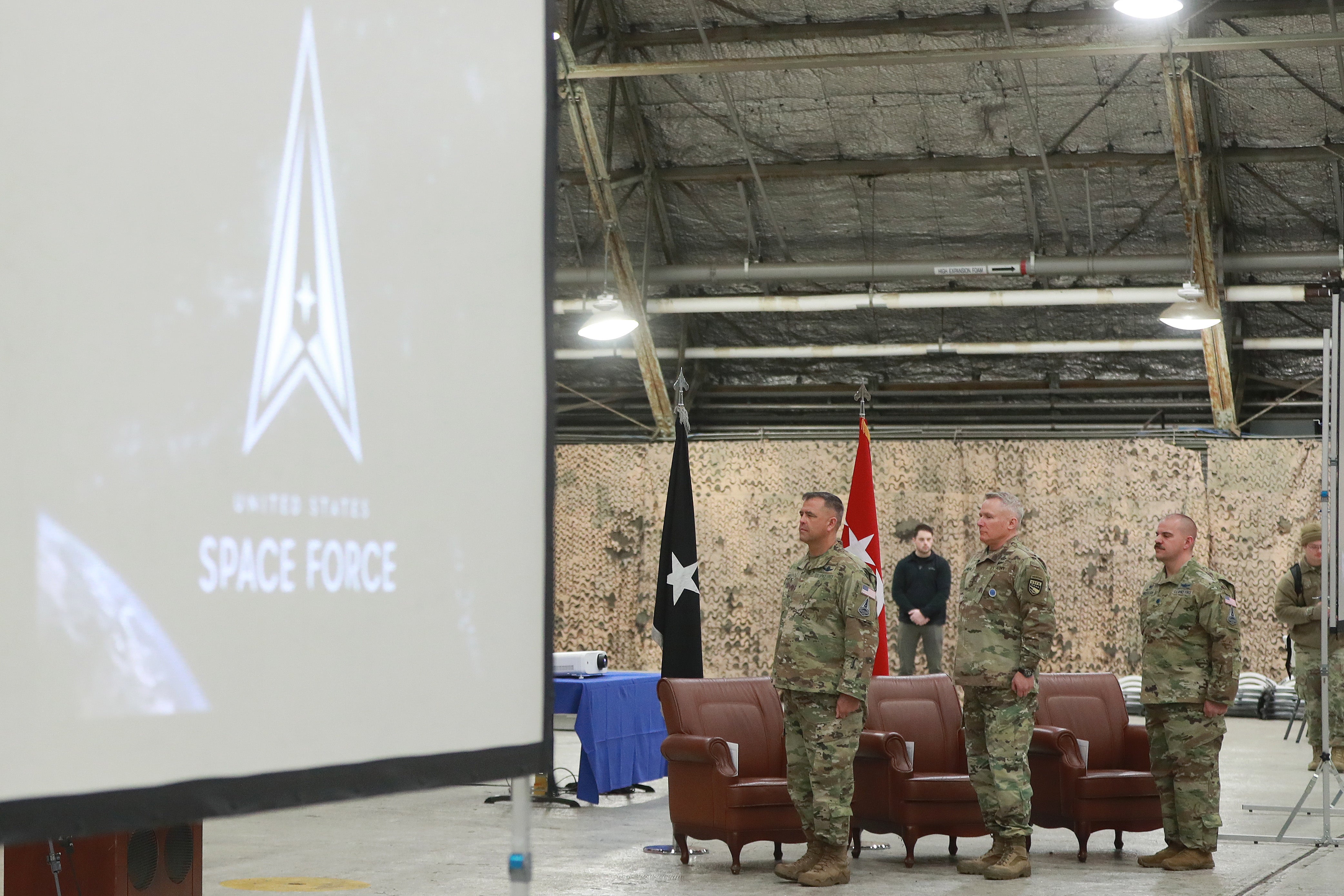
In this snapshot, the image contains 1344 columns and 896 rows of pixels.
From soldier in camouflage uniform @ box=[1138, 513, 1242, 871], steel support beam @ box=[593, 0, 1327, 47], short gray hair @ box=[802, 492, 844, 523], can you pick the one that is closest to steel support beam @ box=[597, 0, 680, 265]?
steel support beam @ box=[593, 0, 1327, 47]

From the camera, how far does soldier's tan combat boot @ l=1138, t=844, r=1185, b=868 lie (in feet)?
20.2

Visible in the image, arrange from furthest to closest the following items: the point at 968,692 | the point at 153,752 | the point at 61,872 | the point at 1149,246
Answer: the point at 1149,246, the point at 968,692, the point at 61,872, the point at 153,752

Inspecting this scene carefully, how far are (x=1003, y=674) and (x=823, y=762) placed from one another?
2.98ft

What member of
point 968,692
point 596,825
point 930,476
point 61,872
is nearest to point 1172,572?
point 968,692

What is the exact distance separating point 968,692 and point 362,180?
4.61 meters

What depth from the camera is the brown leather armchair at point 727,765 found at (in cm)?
611

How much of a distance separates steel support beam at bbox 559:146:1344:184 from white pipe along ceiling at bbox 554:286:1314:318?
108cm

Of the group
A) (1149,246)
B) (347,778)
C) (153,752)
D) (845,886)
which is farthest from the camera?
(1149,246)

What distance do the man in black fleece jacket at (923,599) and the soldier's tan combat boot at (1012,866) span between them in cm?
580

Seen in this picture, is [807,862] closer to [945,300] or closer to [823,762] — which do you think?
[823,762]

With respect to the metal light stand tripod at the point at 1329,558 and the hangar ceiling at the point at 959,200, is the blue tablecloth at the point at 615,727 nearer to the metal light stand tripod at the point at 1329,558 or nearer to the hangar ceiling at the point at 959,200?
the metal light stand tripod at the point at 1329,558

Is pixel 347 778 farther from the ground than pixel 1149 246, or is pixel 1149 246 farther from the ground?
pixel 1149 246

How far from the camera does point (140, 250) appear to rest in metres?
1.88

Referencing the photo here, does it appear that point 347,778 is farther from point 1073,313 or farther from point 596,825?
point 1073,313
